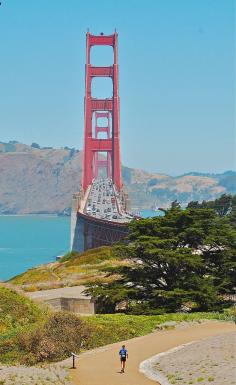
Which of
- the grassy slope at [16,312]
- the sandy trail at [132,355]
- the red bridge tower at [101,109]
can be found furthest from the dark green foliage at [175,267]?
the red bridge tower at [101,109]

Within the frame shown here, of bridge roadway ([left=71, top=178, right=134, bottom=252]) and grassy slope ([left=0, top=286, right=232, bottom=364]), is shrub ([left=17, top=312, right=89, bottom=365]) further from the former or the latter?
bridge roadway ([left=71, top=178, right=134, bottom=252])

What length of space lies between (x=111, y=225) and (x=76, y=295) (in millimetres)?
34693

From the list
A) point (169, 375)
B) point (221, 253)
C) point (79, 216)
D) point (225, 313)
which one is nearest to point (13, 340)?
point (169, 375)

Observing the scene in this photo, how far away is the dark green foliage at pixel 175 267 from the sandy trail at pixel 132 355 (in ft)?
9.44

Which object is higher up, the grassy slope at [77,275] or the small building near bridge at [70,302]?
the small building near bridge at [70,302]

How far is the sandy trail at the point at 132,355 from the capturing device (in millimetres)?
16906

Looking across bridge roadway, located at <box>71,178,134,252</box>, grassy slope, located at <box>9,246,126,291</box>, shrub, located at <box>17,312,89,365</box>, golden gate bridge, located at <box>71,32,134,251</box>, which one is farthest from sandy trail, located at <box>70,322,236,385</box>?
golden gate bridge, located at <box>71,32,134,251</box>

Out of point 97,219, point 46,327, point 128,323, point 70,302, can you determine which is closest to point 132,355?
point 46,327

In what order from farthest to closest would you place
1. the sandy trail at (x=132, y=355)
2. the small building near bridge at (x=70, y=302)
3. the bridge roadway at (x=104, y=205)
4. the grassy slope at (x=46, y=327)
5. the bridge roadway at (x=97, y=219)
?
the bridge roadway at (x=104, y=205) < the bridge roadway at (x=97, y=219) < the small building near bridge at (x=70, y=302) < the grassy slope at (x=46, y=327) < the sandy trail at (x=132, y=355)

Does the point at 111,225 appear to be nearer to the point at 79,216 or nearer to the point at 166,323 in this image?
the point at 79,216

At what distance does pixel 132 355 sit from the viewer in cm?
1945

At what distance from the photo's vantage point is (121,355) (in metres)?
17.8

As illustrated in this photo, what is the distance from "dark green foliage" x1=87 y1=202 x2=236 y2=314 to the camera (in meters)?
27.0

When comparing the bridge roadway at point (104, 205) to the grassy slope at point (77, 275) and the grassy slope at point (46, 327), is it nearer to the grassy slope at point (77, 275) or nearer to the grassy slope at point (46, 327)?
the grassy slope at point (77, 275)
